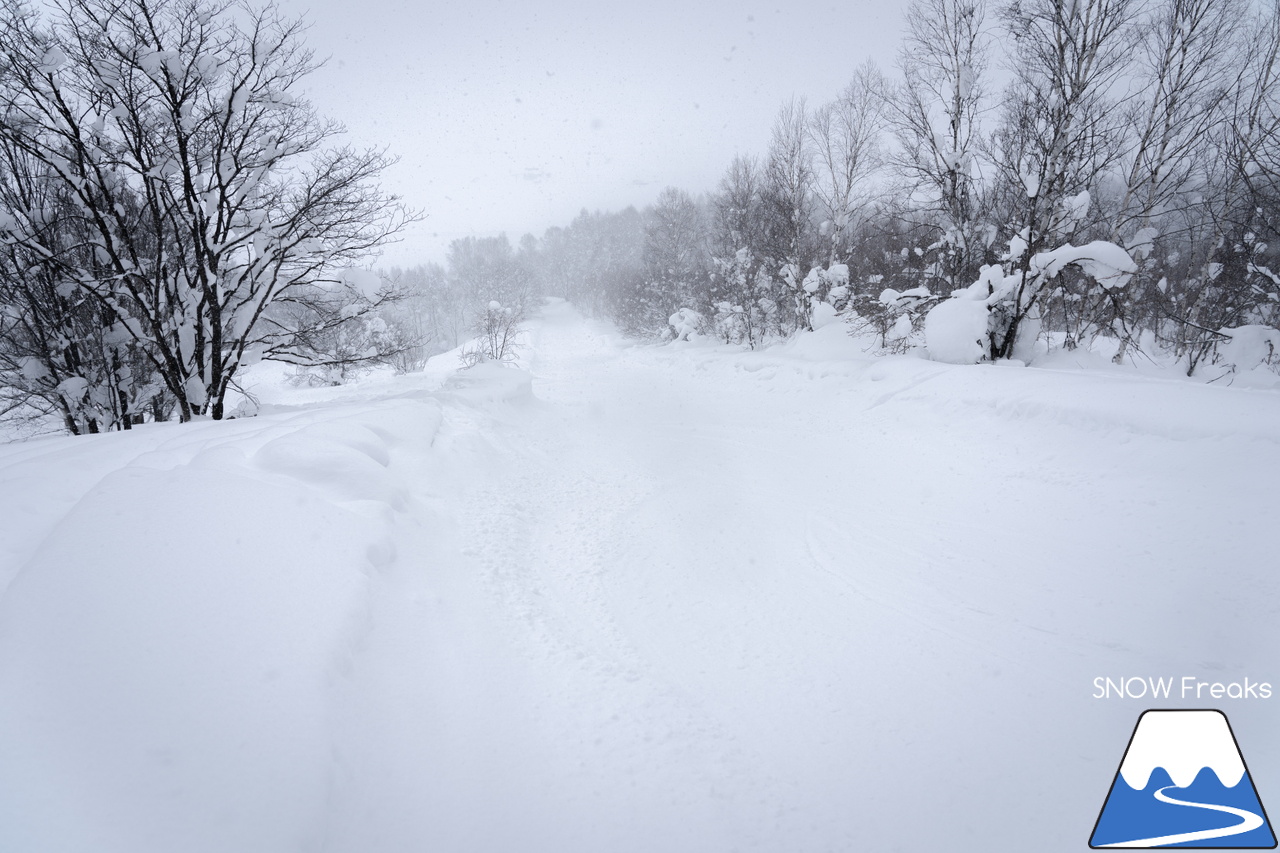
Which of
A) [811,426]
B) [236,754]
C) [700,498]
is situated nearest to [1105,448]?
[811,426]

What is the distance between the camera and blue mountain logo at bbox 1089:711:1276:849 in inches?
82.1

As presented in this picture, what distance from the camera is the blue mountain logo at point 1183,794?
82.1 inches

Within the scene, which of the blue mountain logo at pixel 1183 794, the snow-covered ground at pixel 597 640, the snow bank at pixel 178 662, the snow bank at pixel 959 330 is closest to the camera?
the snow bank at pixel 178 662

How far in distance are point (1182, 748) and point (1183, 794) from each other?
391 millimetres

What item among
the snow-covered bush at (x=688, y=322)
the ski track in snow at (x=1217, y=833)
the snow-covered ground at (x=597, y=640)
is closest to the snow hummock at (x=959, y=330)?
the snow-covered ground at (x=597, y=640)

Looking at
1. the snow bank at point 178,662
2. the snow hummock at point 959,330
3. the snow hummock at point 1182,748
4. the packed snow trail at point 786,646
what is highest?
the snow hummock at point 959,330

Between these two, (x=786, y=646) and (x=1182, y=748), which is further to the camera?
(x=786, y=646)

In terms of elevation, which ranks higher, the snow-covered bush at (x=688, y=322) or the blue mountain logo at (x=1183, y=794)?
the snow-covered bush at (x=688, y=322)

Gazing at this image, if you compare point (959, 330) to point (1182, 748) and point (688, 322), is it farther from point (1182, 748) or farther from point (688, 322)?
point (688, 322)

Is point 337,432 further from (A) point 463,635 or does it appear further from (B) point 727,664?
(B) point 727,664

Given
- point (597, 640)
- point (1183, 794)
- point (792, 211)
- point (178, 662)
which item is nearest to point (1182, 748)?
point (1183, 794)

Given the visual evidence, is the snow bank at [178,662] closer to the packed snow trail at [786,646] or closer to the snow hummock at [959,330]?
the packed snow trail at [786,646]

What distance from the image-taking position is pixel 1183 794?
7.48 ft

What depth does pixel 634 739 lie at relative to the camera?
2.64 m
